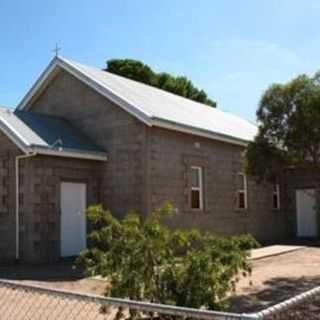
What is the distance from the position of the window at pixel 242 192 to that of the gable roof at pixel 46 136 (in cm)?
666

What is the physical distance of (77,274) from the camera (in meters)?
13.9

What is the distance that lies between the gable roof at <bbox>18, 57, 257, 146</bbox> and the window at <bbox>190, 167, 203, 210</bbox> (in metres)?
1.34

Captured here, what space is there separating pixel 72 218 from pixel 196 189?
4.73 m

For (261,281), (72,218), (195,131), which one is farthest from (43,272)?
(195,131)

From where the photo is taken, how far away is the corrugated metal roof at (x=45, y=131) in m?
16.4

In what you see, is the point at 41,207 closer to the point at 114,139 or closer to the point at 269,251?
the point at 114,139

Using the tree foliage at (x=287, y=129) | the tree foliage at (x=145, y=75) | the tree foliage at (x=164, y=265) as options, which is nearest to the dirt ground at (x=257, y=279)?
the tree foliage at (x=164, y=265)

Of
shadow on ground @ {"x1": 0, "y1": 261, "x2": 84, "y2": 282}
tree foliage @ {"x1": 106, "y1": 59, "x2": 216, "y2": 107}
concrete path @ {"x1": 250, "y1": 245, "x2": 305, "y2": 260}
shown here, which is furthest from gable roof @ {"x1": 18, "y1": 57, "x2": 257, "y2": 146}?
tree foliage @ {"x1": 106, "y1": 59, "x2": 216, "y2": 107}

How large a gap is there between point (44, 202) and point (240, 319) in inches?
536

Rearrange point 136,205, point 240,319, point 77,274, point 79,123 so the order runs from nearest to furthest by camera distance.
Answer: point 240,319 < point 77,274 < point 136,205 < point 79,123

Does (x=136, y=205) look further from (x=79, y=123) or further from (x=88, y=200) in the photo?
(x=79, y=123)

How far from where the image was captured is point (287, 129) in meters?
12.8

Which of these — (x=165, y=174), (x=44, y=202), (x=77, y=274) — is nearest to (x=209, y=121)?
(x=165, y=174)

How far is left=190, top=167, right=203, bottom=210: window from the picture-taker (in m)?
19.6
